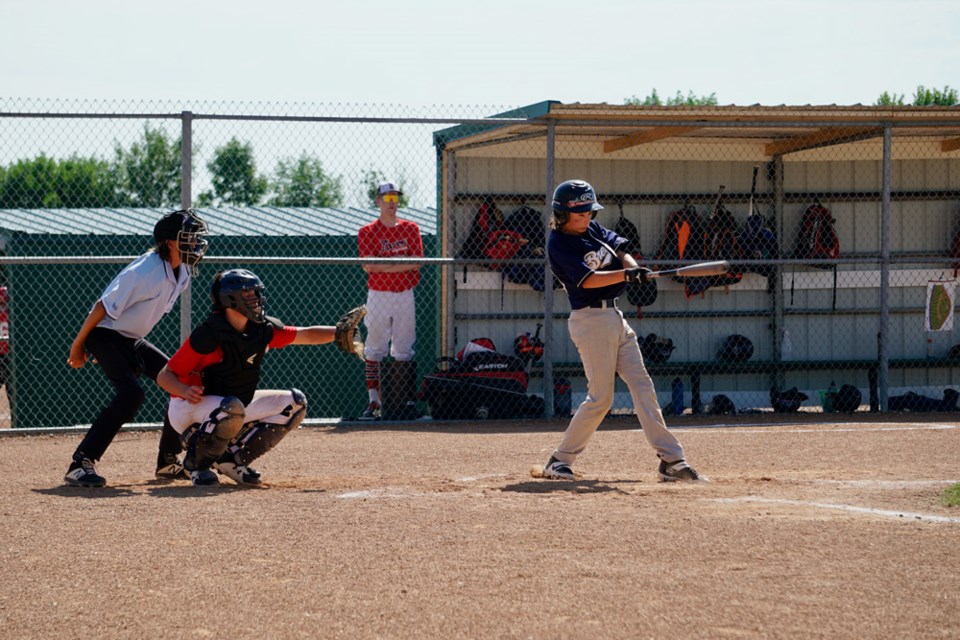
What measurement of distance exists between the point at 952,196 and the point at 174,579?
A: 488 inches

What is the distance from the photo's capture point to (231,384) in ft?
23.0

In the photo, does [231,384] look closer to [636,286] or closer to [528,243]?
[528,243]

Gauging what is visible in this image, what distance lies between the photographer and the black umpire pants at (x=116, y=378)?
23.0 feet

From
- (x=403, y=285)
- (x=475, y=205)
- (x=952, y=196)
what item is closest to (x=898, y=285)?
(x=952, y=196)

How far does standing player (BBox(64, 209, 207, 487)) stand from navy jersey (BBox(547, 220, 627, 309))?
2.18 metres

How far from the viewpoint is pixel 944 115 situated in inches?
475

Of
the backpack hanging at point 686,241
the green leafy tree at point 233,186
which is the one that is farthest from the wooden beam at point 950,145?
the green leafy tree at point 233,186

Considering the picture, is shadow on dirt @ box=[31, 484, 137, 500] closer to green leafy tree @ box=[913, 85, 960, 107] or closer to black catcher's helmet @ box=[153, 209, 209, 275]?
black catcher's helmet @ box=[153, 209, 209, 275]

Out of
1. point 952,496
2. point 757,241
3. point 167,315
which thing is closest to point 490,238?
point 757,241

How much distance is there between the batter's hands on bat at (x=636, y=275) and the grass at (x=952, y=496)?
6.20 ft

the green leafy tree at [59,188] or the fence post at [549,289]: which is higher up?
the green leafy tree at [59,188]

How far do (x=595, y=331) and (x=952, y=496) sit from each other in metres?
2.13

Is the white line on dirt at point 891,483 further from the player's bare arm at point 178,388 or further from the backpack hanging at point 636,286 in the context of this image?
the backpack hanging at point 636,286

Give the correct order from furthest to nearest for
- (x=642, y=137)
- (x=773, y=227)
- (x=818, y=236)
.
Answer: (x=773, y=227) → (x=818, y=236) → (x=642, y=137)
